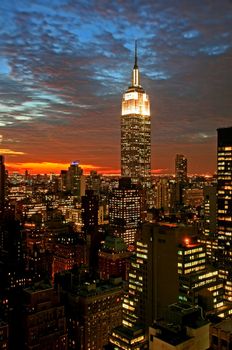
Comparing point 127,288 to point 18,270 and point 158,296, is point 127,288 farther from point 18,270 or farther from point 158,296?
point 18,270

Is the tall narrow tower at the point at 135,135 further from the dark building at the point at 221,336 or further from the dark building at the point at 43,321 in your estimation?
the dark building at the point at 221,336

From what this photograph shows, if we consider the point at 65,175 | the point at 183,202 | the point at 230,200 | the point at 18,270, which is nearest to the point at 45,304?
the point at 18,270

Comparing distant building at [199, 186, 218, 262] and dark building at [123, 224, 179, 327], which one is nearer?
dark building at [123, 224, 179, 327]

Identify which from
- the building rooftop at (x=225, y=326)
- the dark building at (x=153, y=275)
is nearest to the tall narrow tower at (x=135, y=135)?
the dark building at (x=153, y=275)

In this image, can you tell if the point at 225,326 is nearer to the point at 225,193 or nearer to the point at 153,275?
the point at 153,275

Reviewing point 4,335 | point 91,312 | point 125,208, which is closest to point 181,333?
point 4,335

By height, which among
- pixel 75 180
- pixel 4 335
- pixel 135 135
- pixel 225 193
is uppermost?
pixel 135 135

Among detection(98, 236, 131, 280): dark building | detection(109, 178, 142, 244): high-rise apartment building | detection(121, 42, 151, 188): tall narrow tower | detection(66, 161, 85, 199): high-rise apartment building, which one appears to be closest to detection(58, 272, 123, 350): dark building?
detection(98, 236, 131, 280): dark building

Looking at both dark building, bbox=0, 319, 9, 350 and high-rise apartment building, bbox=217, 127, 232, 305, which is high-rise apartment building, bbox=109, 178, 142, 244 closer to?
high-rise apartment building, bbox=217, 127, 232, 305
